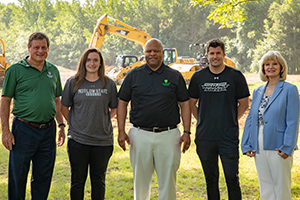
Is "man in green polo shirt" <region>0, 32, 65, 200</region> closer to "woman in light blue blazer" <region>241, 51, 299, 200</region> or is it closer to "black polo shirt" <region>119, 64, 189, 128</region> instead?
"black polo shirt" <region>119, 64, 189, 128</region>

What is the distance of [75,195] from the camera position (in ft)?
12.7

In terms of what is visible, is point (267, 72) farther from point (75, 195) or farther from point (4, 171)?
point (4, 171)

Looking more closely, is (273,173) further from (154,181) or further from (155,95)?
(154,181)

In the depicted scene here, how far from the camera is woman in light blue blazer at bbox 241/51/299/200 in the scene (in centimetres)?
347

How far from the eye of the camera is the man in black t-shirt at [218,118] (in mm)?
3838

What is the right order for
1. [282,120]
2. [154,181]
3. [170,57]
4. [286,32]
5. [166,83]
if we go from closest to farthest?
[282,120] → [166,83] → [154,181] → [170,57] → [286,32]

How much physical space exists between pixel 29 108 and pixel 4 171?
3701mm

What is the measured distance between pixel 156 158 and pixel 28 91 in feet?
5.34

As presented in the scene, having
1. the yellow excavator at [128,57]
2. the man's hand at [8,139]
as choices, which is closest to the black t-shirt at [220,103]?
the man's hand at [8,139]

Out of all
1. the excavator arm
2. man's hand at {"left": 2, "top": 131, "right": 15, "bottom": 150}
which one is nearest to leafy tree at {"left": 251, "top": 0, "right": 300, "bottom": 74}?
the excavator arm

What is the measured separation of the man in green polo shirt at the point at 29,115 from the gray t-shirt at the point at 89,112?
256mm

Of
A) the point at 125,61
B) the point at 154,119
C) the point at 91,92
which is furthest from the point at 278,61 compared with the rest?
the point at 125,61

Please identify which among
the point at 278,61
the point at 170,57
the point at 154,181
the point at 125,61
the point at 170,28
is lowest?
the point at 154,181

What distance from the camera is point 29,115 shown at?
3.72 meters
